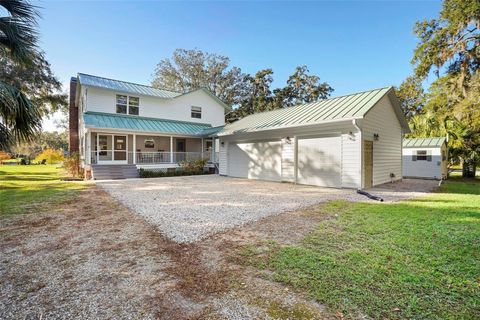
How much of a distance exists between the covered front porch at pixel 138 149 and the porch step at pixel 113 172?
1031mm

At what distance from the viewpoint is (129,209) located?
21.1 feet

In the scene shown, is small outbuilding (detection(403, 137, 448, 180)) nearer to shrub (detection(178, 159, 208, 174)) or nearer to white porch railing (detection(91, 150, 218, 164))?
white porch railing (detection(91, 150, 218, 164))

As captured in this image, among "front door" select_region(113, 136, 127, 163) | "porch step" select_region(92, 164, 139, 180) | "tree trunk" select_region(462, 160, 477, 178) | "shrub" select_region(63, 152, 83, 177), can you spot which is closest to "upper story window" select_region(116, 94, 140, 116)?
"front door" select_region(113, 136, 127, 163)

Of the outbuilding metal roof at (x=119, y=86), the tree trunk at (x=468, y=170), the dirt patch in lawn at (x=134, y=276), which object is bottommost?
the dirt patch in lawn at (x=134, y=276)

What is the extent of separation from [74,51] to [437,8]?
74.7 feet

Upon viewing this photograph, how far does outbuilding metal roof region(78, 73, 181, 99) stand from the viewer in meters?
16.3

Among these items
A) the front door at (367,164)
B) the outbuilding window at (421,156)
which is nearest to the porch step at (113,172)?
the front door at (367,164)

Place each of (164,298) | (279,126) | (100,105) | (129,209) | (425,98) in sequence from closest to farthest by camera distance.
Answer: (164,298)
(129,209)
(279,126)
(100,105)
(425,98)

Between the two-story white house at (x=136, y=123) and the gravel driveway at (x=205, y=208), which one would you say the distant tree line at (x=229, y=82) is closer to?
the two-story white house at (x=136, y=123)

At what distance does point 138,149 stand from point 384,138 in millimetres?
17080

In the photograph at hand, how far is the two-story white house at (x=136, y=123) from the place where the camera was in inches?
622

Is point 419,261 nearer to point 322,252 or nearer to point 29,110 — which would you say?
point 322,252

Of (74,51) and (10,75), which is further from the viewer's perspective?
(10,75)

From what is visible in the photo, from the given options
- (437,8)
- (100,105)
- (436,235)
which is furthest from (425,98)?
(100,105)
